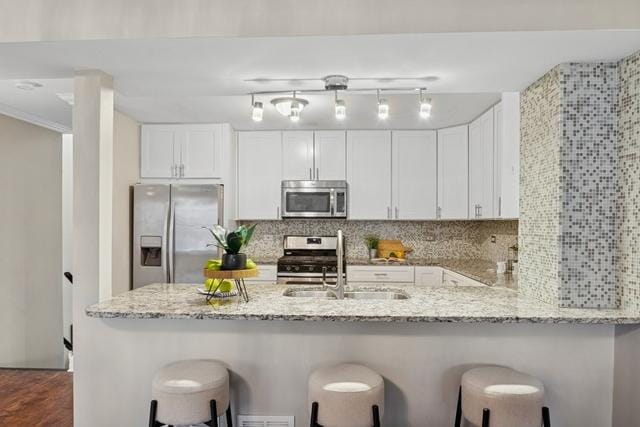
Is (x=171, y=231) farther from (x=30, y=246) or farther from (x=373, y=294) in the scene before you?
(x=373, y=294)

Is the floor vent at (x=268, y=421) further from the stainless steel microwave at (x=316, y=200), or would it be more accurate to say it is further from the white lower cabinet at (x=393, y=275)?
the stainless steel microwave at (x=316, y=200)

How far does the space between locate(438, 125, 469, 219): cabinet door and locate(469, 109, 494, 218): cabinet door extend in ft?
0.33

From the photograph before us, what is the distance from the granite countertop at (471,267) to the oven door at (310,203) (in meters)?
0.62

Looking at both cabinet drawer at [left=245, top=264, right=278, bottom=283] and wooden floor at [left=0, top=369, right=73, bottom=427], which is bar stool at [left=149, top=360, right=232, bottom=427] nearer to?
wooden floor at [left=0, top=369, right=73, bottom=427]

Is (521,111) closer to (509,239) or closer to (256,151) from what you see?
(509,239)

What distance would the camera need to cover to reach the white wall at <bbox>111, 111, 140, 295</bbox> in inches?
157

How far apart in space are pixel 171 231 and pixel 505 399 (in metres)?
3.29

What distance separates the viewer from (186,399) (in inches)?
71.9

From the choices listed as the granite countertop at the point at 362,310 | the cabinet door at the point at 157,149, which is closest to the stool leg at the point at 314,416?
the granite countertop at the point at 362,310

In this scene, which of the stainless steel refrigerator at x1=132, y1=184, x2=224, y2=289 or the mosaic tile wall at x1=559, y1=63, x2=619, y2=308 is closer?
the mosaic tile wall at x1=559, y1=63, x2=619, y2=308

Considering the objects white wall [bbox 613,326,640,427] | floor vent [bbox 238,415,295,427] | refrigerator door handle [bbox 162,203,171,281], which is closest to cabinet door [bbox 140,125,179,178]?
refrigerator door handle [bbox 162,203,171,281]

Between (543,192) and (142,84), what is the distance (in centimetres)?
237

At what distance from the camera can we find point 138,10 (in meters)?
1.94

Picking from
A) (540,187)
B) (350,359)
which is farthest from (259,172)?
(540,187)
